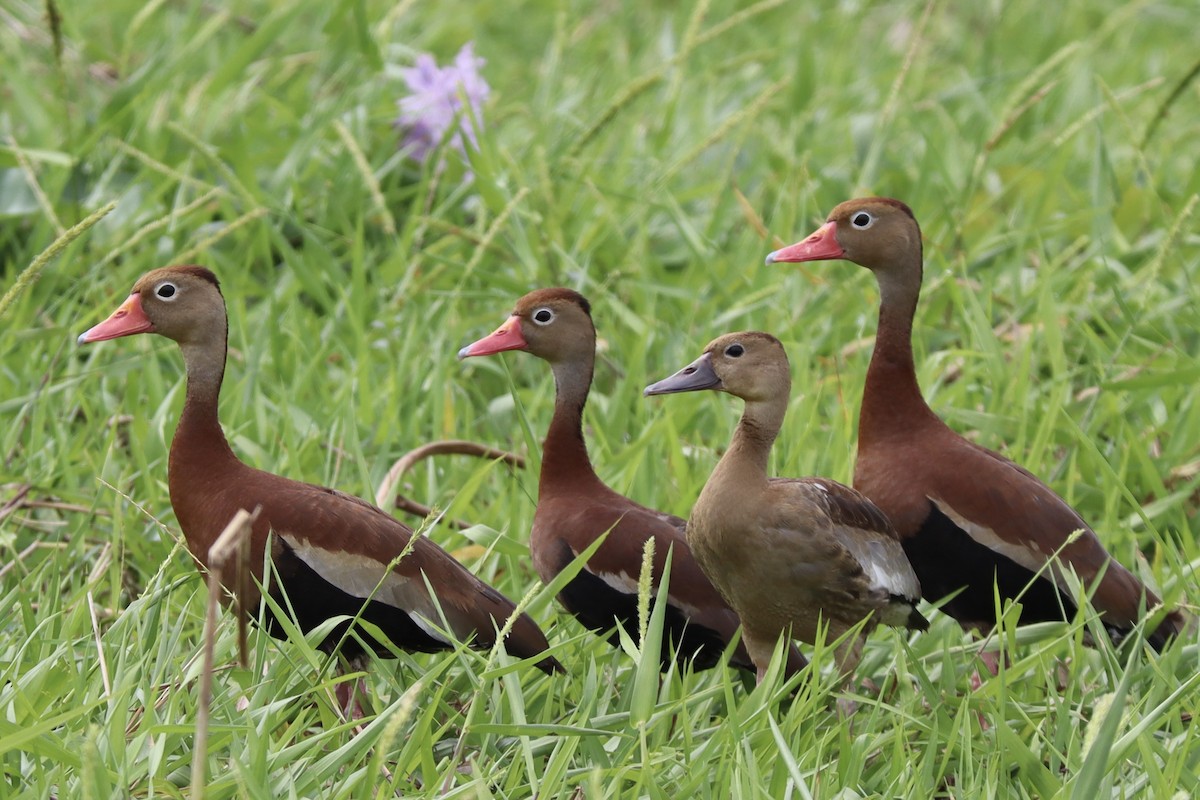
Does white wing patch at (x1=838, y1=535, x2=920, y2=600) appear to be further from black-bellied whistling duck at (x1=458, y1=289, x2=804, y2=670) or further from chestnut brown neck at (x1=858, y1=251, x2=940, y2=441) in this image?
chestnut brown neck at (x1=858, y1=251, x2=940, y2=441)

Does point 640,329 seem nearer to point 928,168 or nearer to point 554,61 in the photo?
point 928,168

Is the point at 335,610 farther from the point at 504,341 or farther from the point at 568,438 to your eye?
the point at 504,341

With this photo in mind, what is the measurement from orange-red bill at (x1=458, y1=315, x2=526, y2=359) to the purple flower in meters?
1.96

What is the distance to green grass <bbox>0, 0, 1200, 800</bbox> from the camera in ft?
9.23

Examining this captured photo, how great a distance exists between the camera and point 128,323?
3408 mm

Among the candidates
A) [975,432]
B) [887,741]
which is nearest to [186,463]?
[887,741]

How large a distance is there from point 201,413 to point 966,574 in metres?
1.60

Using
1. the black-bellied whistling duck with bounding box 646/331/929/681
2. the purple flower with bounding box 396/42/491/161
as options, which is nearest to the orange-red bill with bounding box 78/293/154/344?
the black-bellied whistling duck with bounding box 646/331/929/681

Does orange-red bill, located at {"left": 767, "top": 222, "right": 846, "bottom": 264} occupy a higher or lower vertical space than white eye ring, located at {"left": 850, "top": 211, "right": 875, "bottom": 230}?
lower

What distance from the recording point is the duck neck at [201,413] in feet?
10.7

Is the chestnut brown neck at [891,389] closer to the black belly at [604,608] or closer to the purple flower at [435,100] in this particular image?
the black belly at [604,608]

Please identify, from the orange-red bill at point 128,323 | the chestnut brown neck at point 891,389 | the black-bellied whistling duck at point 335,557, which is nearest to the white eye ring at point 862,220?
the chestnut brown neck at point 891,389

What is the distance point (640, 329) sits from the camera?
4785 millimetres

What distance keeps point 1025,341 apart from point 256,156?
2.56 m
